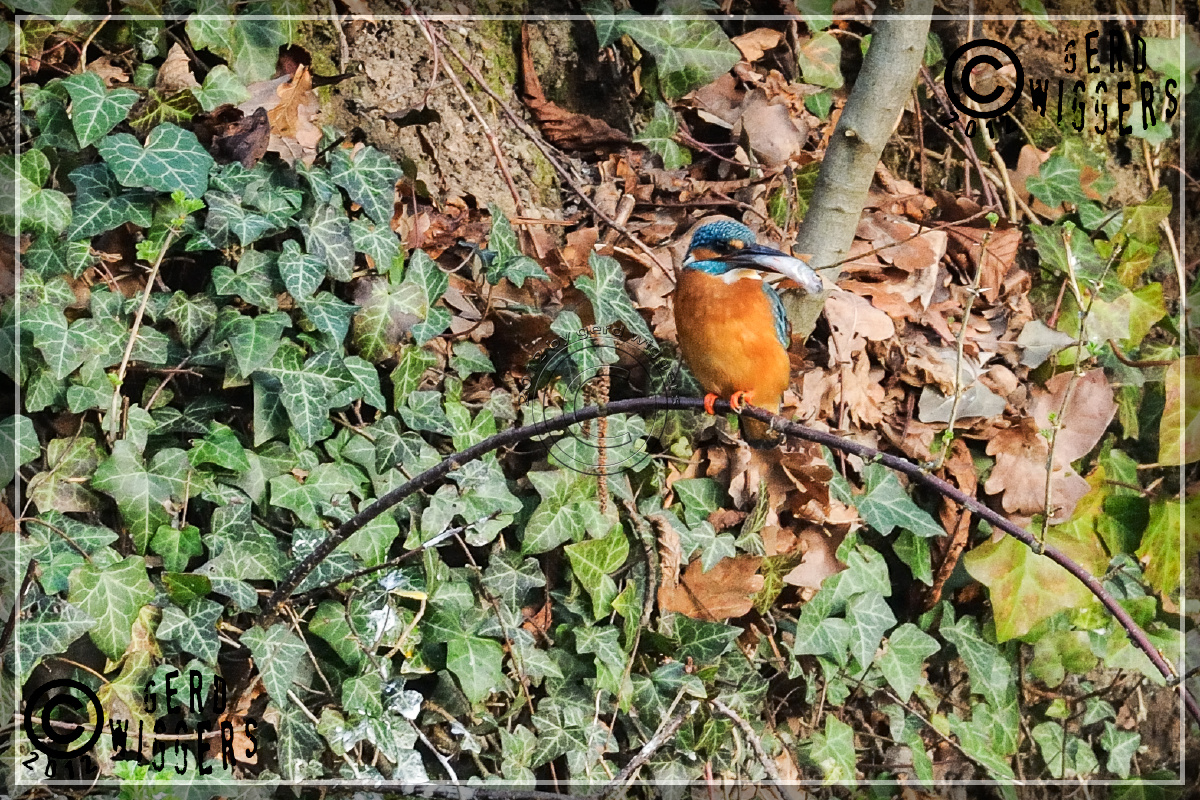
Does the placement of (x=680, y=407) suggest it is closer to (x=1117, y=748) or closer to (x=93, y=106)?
(x=93, y=106)

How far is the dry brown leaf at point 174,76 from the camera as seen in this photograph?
212 cm

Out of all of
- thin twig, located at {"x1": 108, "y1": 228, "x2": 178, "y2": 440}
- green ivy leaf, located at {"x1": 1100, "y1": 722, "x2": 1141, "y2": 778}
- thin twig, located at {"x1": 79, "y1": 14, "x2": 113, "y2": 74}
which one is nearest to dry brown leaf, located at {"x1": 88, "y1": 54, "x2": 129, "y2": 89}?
thin twig, located at {"x1": 79, "y1": 14, "x2": 113, "y2": 74}

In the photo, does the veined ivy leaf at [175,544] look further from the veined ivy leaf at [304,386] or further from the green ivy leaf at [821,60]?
the green ivy leaf at [821,60]

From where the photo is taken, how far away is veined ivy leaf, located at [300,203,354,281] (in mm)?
2057

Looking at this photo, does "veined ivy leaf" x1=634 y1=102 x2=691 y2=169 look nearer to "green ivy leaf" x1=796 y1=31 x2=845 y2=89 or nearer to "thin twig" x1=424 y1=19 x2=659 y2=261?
"thin twig" x1=424 y1=19 x2=659 y2=261

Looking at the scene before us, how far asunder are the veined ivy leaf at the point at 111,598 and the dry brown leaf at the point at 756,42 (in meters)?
2.02

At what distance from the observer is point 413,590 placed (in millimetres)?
1997

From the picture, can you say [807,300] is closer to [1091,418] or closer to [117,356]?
[1091,418]

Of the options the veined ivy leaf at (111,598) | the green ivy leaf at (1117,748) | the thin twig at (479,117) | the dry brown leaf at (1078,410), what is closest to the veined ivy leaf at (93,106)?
the thin twig at (479,117)

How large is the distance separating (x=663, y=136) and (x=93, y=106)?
4.42 feet

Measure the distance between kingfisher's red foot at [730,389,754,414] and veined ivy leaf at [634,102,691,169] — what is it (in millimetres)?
815

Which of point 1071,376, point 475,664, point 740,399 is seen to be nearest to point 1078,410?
point 1071,376

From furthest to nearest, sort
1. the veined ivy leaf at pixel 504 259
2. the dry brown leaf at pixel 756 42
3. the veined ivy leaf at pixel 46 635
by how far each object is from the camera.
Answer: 1. the dry brown leaf at pixel 756 42
2. the veined ivy leaf at pixel 504 259
3. the veined ivy leaf at pixel 46 635

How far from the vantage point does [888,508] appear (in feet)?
7.76
